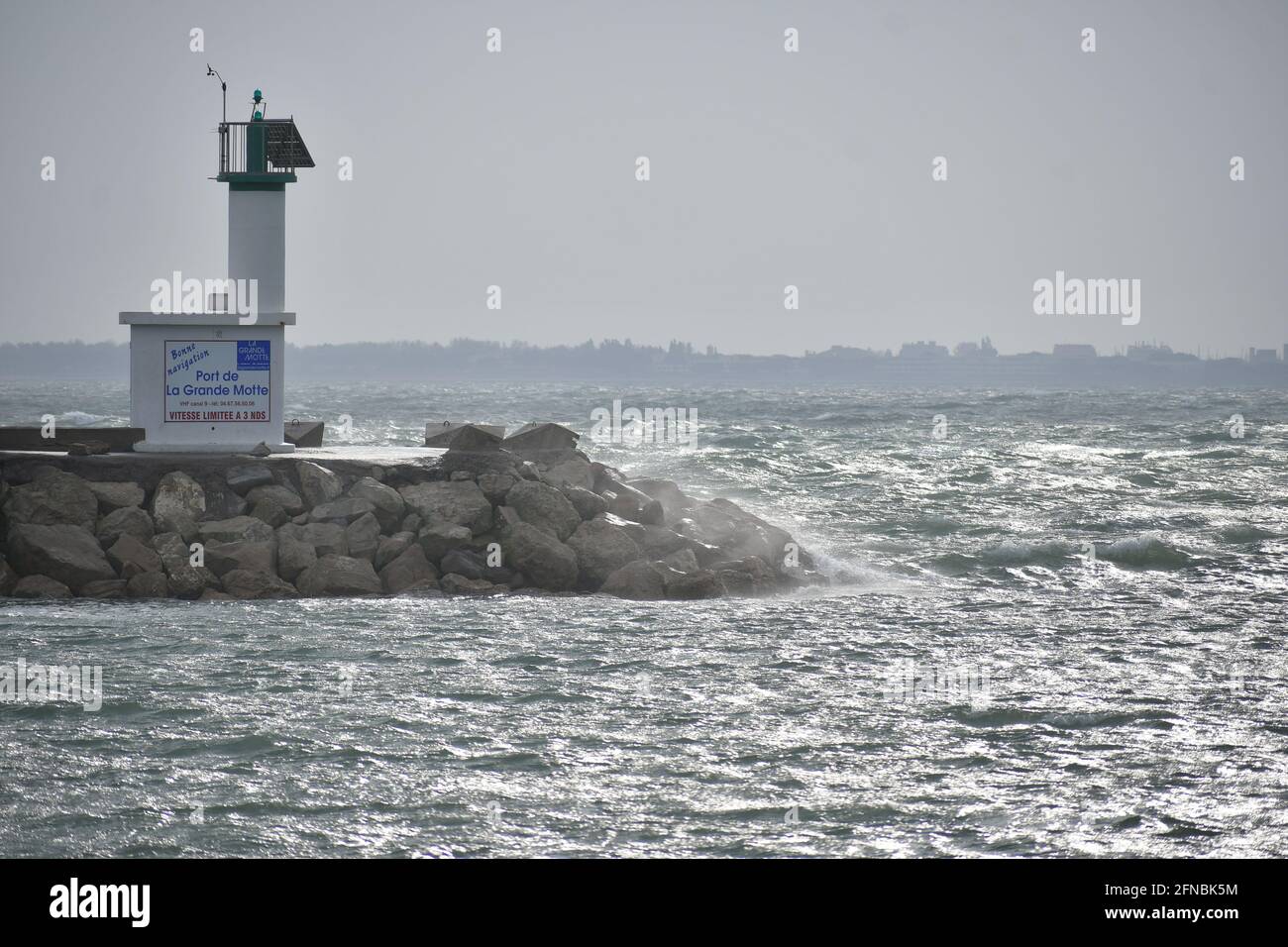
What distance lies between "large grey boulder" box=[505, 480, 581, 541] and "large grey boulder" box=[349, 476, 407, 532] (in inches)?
60.2

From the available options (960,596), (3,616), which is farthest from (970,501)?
(3,616)

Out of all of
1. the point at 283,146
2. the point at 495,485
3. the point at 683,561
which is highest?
the point at 283,146

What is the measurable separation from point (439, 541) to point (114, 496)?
4.37 m

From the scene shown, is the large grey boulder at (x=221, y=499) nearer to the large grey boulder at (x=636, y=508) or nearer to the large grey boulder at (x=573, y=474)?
the large grey boulder at (x=573, y=474)

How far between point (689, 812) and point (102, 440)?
50.9ft

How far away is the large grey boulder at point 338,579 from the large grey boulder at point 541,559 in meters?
1.87

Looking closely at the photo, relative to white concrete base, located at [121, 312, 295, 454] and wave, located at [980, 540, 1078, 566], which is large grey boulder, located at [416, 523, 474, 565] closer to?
white concrete base, located at [121, 312, 295, 454]

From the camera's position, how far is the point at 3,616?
14281 mm

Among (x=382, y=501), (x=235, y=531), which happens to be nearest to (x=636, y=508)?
(x=382, y=501)

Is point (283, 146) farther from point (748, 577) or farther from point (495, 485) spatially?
point (748, 577)

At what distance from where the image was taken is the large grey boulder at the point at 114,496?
16.8 m

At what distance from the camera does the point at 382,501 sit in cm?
1730

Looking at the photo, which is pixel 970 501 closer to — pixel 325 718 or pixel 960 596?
pixel 960 596

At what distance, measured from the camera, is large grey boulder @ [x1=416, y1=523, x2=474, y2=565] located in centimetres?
1691
